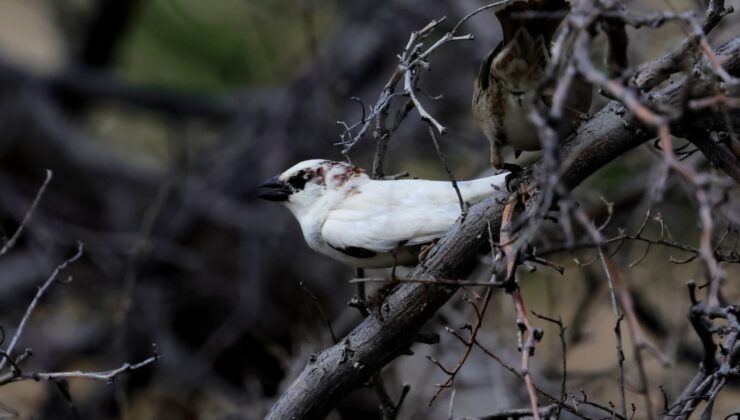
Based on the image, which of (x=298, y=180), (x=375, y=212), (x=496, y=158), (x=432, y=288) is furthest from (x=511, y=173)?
(x=298, y=180)

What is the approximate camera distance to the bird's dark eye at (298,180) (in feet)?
12.0

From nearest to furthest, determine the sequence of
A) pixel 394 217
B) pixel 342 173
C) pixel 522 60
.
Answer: pixel 522 60 < pixel 394 217 < pixel 342 173

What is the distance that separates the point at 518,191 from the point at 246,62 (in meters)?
7.09

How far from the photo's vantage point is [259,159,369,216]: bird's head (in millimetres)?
3543

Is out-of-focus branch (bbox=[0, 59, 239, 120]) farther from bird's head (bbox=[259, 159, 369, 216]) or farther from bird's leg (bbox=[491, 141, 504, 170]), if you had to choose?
bird's leg (bbox=[491, 141, 504, 170])

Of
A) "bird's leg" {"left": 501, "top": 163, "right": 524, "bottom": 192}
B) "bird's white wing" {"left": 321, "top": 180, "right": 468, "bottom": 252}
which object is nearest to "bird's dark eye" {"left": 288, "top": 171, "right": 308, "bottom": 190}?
"bird's white wing" {"left": 321, "top": 180, "right": 468, "bottom": 252}

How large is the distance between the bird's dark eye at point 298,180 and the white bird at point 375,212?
31mm

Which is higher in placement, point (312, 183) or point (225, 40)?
point (225, 40)

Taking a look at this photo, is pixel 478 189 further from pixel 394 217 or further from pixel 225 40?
pixel 225 40

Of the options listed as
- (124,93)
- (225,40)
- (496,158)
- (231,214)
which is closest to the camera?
(496,158)

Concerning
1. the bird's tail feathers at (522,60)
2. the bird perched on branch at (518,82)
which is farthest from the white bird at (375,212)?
the bird's tail feathers at (522,60)

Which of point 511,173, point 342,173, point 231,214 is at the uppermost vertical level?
point 231,214

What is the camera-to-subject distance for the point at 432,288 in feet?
8.78

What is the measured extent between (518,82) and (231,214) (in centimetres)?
478
